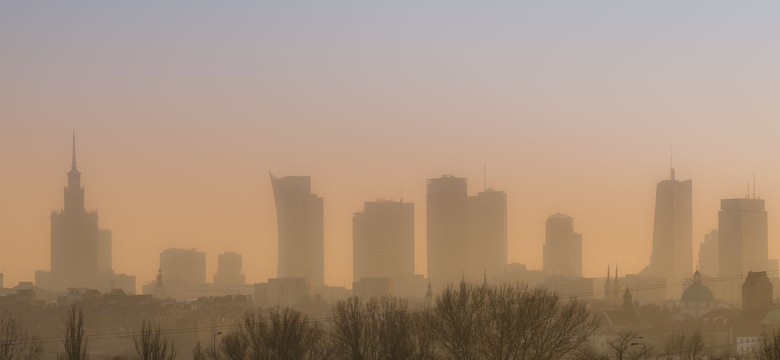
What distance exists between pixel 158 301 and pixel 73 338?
12412 centimetres

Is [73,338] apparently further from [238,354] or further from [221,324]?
[221,324]

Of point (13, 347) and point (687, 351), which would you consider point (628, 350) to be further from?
point (13, 347)

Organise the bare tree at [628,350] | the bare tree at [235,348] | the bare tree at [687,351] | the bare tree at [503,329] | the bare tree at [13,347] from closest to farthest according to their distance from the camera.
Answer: the bare tree at [235,348] < the bare tree at [503,329] < the bare tree at [13,347] < the bare tree at [628,350] < the bare tree at [687,351]

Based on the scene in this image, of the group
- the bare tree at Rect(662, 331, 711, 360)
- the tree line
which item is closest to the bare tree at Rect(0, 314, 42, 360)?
the tree line

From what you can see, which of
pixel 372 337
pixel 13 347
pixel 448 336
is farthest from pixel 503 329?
pixel 13 347

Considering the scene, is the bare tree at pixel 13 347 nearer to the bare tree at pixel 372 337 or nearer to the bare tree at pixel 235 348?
the bare tree at pixel 235 348

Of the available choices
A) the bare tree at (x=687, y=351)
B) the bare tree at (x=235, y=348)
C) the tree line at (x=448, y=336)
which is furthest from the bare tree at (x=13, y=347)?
the bare tree at (x=687, y=351)

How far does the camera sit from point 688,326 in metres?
182

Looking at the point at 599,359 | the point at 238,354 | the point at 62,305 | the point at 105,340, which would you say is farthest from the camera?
the point at 62,305

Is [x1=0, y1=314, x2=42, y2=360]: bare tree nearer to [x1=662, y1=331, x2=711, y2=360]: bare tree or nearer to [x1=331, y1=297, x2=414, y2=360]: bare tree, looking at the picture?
Answer: [x1=331, y1=297, x2=414, y2=360]: bare tree

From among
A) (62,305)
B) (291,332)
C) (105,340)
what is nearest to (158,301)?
(62,305)

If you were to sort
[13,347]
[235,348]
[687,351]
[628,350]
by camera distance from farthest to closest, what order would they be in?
[628,350]
[687,351]
[13,347]
[235,348]

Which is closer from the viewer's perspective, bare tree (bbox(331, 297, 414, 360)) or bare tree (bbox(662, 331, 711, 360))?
bare tree (bbox(331, 297, 414, 360))

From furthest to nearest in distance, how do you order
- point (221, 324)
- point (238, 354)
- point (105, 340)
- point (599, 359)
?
1. point (221, 324)
2. point (105, 340)
3. point (599, 359)
4. point (238, 354)
